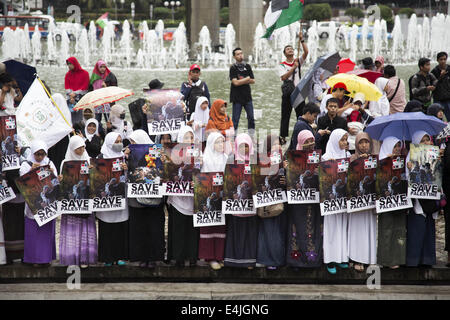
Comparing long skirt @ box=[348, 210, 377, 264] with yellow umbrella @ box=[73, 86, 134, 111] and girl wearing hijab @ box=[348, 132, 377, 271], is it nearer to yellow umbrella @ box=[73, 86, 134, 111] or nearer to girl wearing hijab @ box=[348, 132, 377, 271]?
girl wearing hijab @ box=[348, 132, 377, 271]

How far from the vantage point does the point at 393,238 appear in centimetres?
658

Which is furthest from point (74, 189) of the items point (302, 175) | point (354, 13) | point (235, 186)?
point (354, 13)

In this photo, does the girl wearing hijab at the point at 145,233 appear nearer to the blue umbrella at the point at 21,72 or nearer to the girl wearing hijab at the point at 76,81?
the blue umbrella at the point at 21,72

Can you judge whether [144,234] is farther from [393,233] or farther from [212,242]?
[393,233]

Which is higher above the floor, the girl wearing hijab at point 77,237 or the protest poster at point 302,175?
the protest poster at point 302,175

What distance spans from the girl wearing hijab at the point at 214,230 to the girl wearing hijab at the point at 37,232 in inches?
59.0

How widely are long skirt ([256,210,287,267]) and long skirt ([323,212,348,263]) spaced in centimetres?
41

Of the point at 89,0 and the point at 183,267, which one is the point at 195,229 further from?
the point at 89,0

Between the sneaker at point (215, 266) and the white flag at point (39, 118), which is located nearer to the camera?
the sneaker at point (215, 266)

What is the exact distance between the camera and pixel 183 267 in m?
6.72

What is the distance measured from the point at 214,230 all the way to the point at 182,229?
12.6 inches

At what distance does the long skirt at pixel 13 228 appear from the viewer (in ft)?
22.0

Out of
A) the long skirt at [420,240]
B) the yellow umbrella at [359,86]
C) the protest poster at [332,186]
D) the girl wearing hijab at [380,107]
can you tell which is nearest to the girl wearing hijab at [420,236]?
the long skirt at [420,240]

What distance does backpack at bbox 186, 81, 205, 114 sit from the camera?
384 inches
